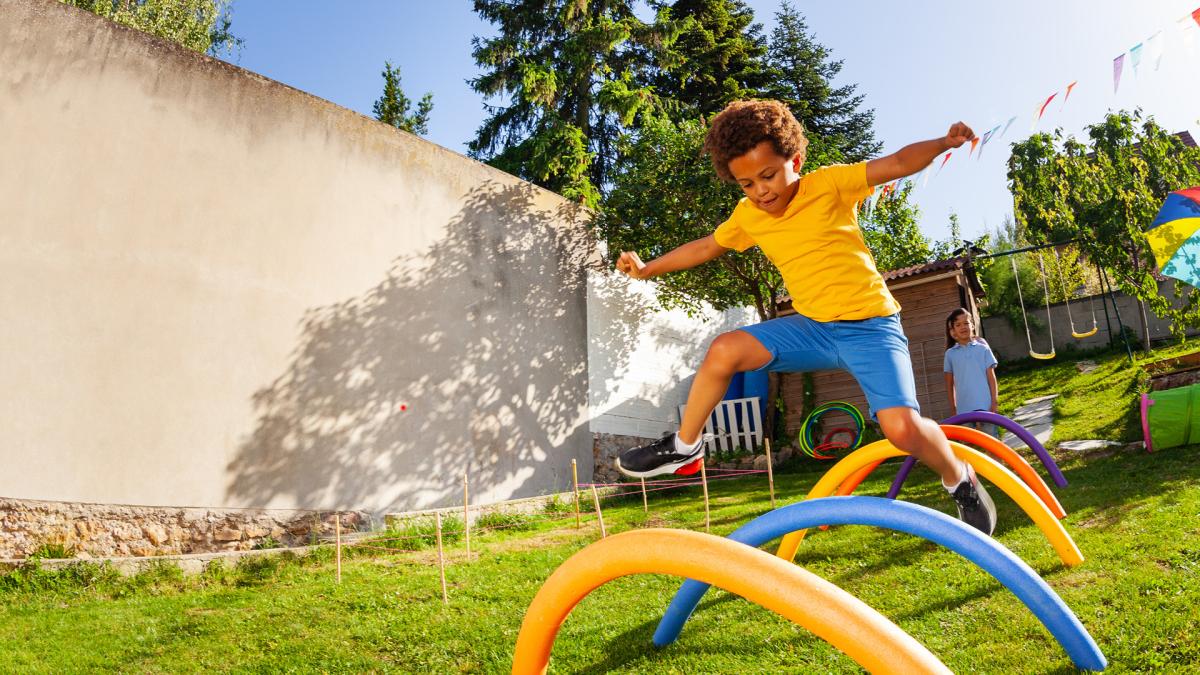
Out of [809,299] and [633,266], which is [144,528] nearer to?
[633,266]

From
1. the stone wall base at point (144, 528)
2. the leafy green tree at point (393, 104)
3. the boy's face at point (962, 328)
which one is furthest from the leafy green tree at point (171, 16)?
the boy's face at point (962, 328)

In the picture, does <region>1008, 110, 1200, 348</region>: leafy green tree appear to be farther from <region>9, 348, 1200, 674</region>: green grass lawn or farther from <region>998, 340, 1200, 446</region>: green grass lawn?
<region>9, 348, 1200, 674</region>: green grass lawn

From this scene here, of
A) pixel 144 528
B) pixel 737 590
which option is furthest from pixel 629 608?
pixel 144 528

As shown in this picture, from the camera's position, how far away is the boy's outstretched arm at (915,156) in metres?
2.92

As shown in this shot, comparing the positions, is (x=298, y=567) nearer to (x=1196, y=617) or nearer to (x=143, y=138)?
(x=143, y=138)

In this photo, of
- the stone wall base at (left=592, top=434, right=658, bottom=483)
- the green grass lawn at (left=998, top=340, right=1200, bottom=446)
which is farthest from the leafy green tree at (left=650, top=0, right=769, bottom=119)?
the stone wall base at (left=592, top=434, right=658, bottom=483)

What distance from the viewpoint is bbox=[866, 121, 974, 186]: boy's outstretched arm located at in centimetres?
292

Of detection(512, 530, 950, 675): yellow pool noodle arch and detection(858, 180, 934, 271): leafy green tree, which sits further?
detection(858, 180, 934, 271): leafy green tree

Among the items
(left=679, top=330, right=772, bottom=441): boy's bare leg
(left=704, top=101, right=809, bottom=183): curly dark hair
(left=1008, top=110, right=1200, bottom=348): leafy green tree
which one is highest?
(left=1008, top=110, right=1200, bottom=348): leafy green tree

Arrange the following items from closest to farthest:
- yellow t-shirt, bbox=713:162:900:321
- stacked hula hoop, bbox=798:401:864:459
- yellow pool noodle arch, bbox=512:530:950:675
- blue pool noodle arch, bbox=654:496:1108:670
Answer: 1. yellow pool noodle arch, bbox=512:530:950:675
2. blue pool noodle arch, bbox=654:496:1108:670
3. yellow t-shirt, bbox=713:162:900:321
4. stacked hula hoop, bbox=798:401:864:459

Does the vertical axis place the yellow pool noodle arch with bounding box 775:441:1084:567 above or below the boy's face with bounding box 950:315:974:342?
below

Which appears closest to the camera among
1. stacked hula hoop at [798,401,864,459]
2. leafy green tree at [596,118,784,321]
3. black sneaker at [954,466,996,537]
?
black sneaker at [954,466,996,537]

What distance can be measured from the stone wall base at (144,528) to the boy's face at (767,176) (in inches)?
229

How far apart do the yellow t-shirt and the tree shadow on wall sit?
6.91 metres
